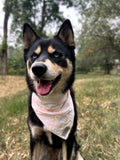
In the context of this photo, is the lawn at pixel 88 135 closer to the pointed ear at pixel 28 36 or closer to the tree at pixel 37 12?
the pointed ear at pixel 28 36

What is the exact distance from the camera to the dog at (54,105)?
1881 mm

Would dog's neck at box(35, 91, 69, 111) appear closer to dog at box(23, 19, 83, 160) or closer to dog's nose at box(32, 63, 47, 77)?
dog at box(23, 19, 83, 160)

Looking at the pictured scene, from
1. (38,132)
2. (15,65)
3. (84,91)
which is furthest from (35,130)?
(15,65)

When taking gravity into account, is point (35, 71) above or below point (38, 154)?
above

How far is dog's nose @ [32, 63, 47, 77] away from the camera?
1.53 meters

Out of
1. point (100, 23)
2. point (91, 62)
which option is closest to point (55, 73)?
point (100, 23)

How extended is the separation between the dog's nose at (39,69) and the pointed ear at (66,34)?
0.79m

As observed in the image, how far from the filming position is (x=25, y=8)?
661 inches

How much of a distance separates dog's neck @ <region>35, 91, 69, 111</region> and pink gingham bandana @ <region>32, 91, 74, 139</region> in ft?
0.05

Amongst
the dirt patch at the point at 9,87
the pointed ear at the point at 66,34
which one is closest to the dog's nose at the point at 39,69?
the pointed ear at the point at 66,34

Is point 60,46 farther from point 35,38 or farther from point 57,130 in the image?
point 57,130

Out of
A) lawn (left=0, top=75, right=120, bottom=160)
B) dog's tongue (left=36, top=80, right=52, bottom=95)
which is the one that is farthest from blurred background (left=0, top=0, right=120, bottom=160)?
dog's tongue (left=36, top=80, right=52, bottom=95)

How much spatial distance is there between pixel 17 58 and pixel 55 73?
759 inches

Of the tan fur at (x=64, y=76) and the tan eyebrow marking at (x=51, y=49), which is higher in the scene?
the tan eyebrow marking at (x=51, y=49)
